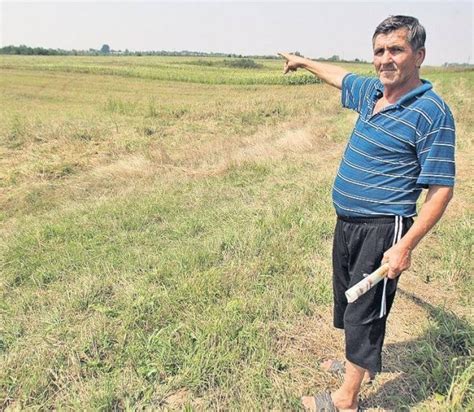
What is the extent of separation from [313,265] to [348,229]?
5.22 feet

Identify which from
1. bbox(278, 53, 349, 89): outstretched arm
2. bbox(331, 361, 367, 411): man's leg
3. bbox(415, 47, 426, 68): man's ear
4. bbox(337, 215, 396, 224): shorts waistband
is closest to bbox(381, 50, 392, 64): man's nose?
bbox(415, 47, 426, 68): man's ear

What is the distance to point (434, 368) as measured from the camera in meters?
2.33

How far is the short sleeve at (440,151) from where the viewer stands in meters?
1.64

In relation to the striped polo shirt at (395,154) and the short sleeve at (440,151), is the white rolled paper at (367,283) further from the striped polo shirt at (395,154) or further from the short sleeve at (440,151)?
the short sleeve at (440,151)

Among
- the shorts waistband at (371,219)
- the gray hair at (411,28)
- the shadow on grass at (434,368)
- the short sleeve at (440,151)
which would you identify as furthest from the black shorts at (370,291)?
the gray hair at (411,28)

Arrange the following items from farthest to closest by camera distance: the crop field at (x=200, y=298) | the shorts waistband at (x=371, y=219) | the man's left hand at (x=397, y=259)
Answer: the crop field at (x=200, y=298) < the shorts waistband at (x=371, y=219) < the man's left hand at (x=397, y=259)

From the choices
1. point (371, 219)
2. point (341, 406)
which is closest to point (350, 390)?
point (341, 406)

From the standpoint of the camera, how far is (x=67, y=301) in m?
2.98

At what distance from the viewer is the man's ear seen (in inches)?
68.1

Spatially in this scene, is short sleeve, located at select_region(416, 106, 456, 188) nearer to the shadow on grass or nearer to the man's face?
the man's face

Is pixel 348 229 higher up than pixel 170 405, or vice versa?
pixel 348 229

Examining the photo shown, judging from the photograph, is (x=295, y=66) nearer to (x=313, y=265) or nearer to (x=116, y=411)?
(x=313, y=265)

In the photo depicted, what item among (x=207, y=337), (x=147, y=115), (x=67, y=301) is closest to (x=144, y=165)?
(x=67, y=301)

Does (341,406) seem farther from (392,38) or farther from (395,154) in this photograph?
(392,38)
